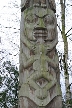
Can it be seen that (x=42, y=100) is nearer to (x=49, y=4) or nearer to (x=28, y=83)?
(x=28, y=83)

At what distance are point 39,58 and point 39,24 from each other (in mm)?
1042

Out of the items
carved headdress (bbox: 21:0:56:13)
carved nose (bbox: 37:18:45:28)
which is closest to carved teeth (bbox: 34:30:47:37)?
carved nose (bbox: 37:18:45:28)

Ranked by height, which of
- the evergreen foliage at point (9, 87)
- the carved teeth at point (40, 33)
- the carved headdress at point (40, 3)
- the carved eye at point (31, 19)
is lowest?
the evergreen foliage at point (9, 87)

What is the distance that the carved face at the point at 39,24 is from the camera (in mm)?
6234

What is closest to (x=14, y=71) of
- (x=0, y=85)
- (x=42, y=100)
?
(x=0, y=85)

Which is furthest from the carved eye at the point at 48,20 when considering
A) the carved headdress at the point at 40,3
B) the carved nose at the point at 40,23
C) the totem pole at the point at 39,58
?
the carved headdress at the point at 40,3

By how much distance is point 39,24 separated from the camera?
20.5ft

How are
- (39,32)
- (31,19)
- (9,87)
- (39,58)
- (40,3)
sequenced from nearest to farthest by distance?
(39,58), (39,32), (31,19), (40,3), (9,87)

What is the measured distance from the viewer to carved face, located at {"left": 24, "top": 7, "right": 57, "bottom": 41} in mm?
6234

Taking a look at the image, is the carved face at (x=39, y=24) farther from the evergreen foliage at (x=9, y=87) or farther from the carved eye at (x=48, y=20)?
the evergreen foliage at (x=9, y=87)

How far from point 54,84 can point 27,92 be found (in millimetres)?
739

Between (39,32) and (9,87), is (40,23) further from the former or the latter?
(9,87)

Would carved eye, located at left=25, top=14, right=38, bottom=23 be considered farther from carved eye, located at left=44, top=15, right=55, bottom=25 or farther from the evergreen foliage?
the evergreen foliage

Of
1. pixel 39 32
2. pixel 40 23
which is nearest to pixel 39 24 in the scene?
pixel 40 23
